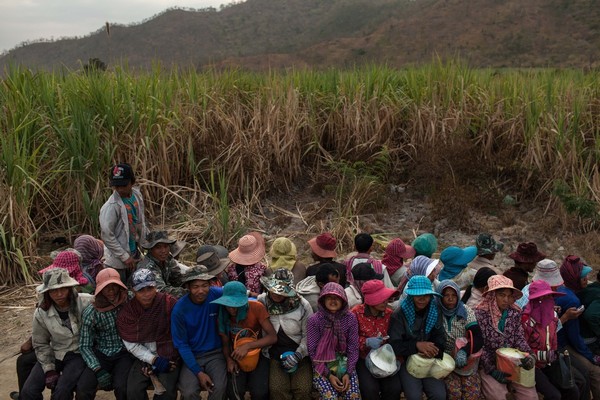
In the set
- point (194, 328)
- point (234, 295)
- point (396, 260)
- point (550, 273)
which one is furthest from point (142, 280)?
point (550, 273)

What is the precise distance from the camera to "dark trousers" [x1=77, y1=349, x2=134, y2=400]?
3018 mm

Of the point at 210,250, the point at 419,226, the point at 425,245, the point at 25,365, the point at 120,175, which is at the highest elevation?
the point at 120,175

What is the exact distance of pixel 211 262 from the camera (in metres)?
3.59

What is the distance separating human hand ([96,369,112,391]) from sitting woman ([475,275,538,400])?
220 cm

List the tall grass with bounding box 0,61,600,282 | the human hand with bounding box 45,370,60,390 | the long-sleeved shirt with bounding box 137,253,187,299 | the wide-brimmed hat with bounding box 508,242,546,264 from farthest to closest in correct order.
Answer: the tall grass with bounding box 0,61,600,282 → the wide-brimmed hat with bounding box 508,242,546,264 → the long-sleeved shirt with bounding box 137,253,187,299 → the human hand with bounding box 45,370,60,390

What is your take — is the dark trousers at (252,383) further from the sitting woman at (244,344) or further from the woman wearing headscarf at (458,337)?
the woman wearing headscarf at (458,337)

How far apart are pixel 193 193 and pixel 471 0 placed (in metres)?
44.1

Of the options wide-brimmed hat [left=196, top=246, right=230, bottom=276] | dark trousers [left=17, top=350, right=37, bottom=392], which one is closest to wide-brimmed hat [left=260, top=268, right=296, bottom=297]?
wide-brimmed hat [left=196, top=246, right=230, bottom=276]

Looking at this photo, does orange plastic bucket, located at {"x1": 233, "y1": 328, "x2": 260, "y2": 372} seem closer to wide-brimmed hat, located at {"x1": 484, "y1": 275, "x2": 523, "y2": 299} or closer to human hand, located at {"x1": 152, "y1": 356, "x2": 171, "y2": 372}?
human hand, located at {"x1": 152, "y1": 356, "x2": 171, "y2": 372}

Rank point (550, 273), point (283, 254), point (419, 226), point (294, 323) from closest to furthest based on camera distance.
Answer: point (294, 323), point (550, 273), point (283, 254), point (419, 226)

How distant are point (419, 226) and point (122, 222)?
11.2ft

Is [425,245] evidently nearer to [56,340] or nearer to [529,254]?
[529,254]

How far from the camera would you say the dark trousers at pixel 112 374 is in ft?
9.90

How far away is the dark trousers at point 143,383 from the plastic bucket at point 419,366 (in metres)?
1.37
